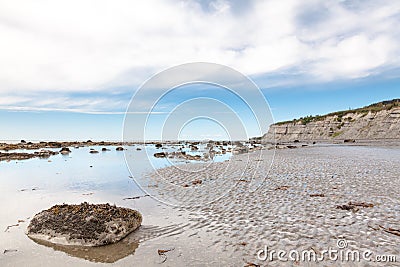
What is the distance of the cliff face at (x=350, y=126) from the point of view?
7319 centimetres

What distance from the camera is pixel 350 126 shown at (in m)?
88.0

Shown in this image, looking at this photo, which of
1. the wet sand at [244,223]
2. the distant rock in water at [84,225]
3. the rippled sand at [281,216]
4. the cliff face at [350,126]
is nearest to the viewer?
the wet sand at [244,223]

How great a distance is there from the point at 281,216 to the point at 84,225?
739cm

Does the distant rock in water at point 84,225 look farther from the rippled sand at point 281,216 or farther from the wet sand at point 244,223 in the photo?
the rippled sand at point 281,216

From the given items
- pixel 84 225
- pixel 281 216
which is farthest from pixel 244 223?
pixel 84 225

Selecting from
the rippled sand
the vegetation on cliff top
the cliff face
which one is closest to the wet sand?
the rippled sand

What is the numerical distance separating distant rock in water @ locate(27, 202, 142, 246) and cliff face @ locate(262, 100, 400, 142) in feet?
269

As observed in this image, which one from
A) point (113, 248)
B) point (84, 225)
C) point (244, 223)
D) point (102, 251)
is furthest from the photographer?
point (244, 223)

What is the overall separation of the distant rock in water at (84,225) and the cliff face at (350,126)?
82.1 metres

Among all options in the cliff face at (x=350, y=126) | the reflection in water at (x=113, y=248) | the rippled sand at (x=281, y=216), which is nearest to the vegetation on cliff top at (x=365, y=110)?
the cliff face at (x=350, y=126)

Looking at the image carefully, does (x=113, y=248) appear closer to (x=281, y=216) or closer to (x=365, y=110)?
(x=281, y=216)

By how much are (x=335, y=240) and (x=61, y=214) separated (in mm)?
9365

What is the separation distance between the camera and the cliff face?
7319cm

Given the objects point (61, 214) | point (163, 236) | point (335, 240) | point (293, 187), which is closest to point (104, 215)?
point (61, 214)
